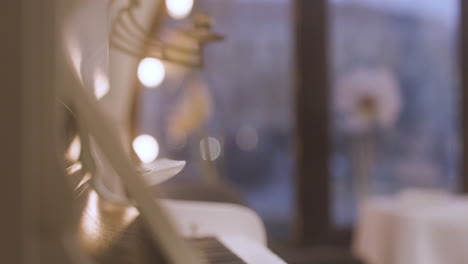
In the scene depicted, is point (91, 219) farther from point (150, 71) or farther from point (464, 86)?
point (464, 86)

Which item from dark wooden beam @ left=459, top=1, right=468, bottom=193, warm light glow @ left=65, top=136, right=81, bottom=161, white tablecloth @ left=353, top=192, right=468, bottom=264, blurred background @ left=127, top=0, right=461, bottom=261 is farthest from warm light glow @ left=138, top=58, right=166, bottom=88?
dark wooden beam @ left=459, top=1, right=468, bottom=193

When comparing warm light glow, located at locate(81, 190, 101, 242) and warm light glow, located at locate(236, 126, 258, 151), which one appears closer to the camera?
warm light glow, located at locate(81, 190, 101, 242)

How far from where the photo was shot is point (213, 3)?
334cm

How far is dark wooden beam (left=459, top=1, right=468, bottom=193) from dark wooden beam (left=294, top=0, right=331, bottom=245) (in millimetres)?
1023

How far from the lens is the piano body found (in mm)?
355

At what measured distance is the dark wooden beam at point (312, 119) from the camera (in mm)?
3371

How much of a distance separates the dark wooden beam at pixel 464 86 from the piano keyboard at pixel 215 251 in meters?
3.18

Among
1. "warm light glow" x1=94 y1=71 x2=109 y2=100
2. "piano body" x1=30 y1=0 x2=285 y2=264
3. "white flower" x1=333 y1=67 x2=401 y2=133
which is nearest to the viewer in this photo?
"piano body" x1=30 y1=0 x2=285 y2=264

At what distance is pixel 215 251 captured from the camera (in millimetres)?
764

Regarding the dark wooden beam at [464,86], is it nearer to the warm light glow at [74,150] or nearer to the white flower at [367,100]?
the white flower at [367,100]

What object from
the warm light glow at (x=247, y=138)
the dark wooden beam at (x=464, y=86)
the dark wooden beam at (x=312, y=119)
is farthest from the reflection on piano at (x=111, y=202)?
the dark wooden beam at (x=464, y=86)

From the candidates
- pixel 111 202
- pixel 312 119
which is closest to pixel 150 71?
pixel 111 202

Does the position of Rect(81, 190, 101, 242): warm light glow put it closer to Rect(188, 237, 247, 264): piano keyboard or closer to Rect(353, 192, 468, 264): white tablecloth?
Rect(188, 237, 247, 264): piano keyboard

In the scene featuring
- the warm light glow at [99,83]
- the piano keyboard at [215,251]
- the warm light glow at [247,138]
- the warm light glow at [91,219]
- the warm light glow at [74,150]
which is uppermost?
the warm light glow at [99,83]
